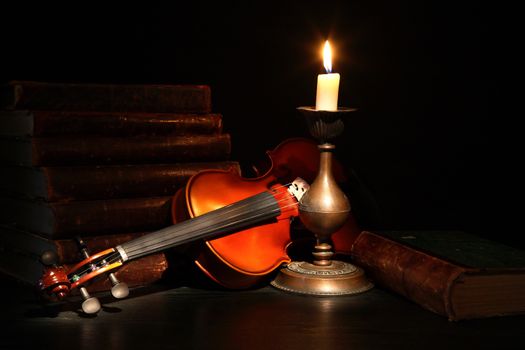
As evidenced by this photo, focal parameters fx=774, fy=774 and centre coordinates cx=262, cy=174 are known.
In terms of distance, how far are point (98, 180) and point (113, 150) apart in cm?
9

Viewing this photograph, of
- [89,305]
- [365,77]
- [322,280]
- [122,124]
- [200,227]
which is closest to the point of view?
[89,305]

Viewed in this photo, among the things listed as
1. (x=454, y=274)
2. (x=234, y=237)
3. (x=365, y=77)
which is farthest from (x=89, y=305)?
(x=365, y=77)

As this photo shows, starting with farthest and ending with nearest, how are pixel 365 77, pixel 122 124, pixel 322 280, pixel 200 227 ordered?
pixel 365 77, pixel 122 124, pixel 322 280, pixel 200 227

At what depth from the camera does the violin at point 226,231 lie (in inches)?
66.2

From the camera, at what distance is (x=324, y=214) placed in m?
1.89

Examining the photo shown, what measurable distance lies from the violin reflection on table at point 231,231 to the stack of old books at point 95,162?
108mm

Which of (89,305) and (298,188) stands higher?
(298,188)

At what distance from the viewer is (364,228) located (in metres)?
2.24

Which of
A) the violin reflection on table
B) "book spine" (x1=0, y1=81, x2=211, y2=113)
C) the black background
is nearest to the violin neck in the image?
the violin reflection on table

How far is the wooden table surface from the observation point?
1.56m

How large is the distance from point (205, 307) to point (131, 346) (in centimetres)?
30

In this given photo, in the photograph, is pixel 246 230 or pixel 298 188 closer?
pixel 246 230

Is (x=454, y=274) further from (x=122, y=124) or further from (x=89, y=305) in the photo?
(x=122, y=124)

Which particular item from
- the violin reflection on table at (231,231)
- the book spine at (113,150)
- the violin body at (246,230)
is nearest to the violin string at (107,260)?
the violin reflection on table at (231,231)
